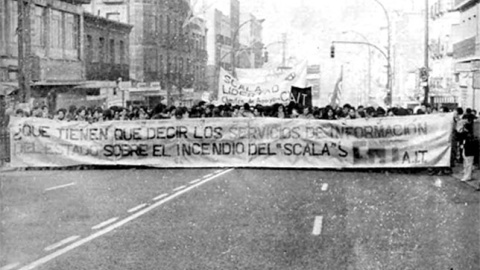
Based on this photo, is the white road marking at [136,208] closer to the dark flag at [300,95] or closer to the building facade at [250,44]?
the dark flag at [300,95]

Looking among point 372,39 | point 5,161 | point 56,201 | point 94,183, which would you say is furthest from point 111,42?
point 372,39

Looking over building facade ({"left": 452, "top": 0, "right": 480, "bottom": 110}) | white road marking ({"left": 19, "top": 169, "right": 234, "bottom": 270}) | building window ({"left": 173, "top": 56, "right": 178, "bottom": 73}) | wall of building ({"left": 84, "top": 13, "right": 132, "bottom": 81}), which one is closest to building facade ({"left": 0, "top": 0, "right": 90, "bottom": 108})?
wall of building ({"left": 84, "top": 13, "right": 132, "bottom": 81})

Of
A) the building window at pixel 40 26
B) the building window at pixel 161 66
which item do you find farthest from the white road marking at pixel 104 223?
the building window at pixel 161 66

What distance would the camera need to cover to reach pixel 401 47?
74812 millimetres

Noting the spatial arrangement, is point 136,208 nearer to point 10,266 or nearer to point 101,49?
point 10,266

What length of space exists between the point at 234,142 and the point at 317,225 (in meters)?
9.05

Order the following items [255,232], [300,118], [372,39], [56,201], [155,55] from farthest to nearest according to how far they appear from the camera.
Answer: [372,39], [155,55], [300,118], [56,201], [255,232]

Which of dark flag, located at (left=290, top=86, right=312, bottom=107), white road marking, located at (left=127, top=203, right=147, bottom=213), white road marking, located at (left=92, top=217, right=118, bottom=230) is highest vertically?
dark flag, located at (left=290, top=86, right=312, bottom=107)

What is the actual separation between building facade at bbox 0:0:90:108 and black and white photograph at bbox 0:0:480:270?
0.26 feet

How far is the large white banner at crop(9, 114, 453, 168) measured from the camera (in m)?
18.8

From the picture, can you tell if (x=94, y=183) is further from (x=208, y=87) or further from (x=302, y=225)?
(x=208, y=87)

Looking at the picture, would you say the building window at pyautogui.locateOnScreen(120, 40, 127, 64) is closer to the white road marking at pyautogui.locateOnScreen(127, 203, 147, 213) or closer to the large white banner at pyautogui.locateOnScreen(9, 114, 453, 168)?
the large white banner at pyautogui.locateOnScreen(9, 114, 453, 168)

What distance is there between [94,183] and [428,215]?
22.5ft

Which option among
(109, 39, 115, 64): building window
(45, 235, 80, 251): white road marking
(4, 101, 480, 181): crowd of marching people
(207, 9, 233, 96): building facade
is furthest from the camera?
(207, 9, 233, 96): building facade
